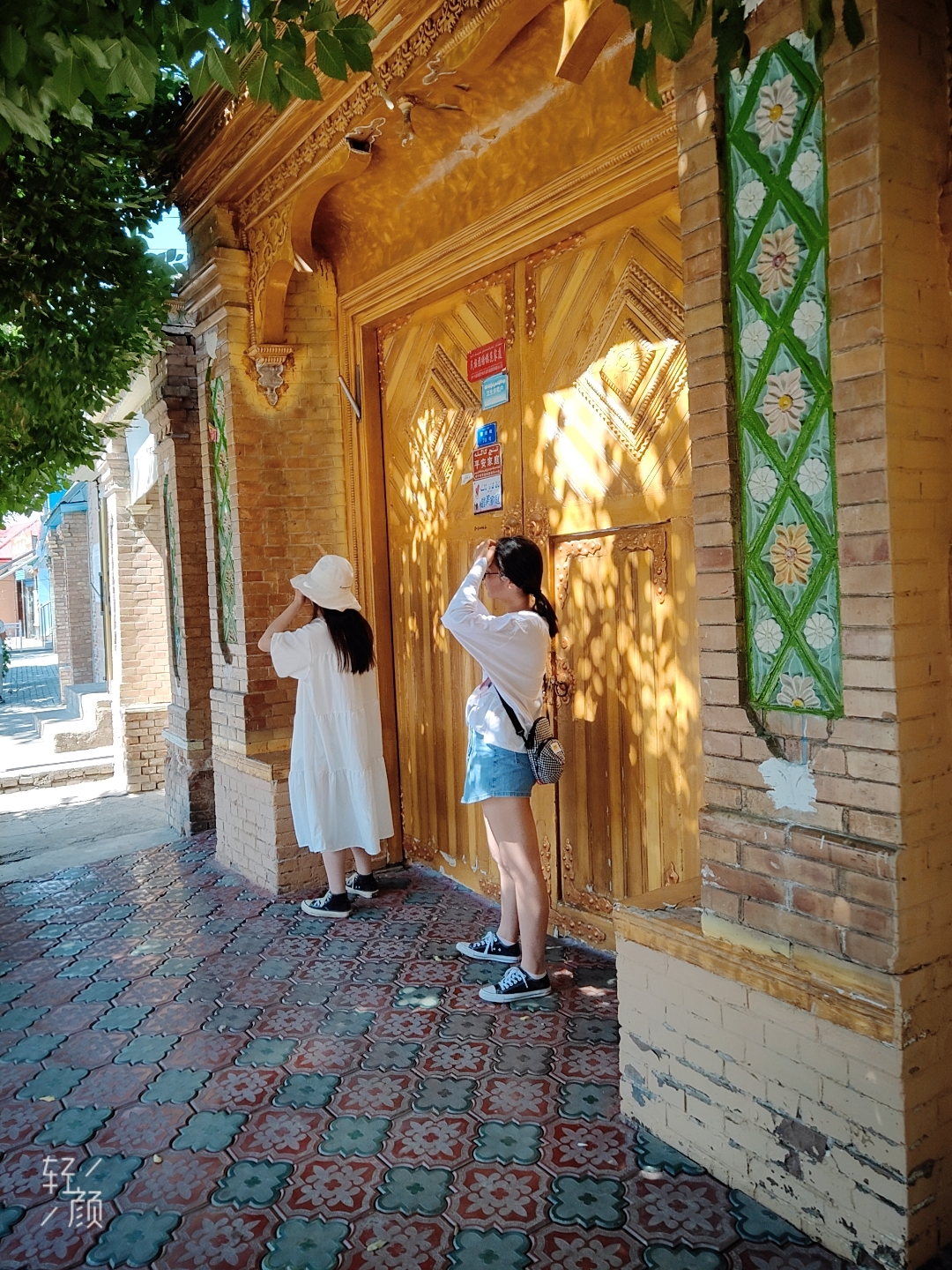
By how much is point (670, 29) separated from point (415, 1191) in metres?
3.13

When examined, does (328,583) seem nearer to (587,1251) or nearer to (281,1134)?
(281,1134)

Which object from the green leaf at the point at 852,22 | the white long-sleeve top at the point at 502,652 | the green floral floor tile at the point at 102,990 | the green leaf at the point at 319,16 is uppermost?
the green leaf at the point at 319,16

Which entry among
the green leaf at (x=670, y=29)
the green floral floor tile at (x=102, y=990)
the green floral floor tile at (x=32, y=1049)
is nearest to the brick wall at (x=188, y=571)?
the green floral floor tile at (x=102, y=990)

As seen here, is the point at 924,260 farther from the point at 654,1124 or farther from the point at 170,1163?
the point at 170,1163

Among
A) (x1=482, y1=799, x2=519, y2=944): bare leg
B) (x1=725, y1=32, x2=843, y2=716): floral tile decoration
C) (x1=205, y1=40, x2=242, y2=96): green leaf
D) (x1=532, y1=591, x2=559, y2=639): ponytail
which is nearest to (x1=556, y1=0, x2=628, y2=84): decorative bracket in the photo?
(x1=725, y1=32, x2=843, y2=716): floral tile decoration

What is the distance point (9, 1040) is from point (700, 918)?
301 cm

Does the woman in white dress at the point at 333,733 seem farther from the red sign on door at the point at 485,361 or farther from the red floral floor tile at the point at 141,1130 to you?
the red floral floor tile at the point at 141,1130

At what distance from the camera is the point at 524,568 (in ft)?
13.4

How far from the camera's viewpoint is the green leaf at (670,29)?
1.94 metres

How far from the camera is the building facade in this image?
2.38 m

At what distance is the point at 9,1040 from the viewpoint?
13.1 feet

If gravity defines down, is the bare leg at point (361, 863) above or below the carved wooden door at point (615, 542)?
below

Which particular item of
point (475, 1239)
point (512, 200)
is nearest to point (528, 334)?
point (512, 200)

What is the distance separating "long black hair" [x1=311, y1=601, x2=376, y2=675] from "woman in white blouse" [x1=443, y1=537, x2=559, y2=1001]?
4.20ft
